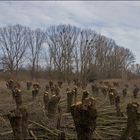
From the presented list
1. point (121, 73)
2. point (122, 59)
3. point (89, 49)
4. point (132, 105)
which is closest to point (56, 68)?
point (89, 49)

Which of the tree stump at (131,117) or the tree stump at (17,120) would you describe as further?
the tree stump at (131,117)

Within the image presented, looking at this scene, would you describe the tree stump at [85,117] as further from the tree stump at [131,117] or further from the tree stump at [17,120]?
the tree stump at [131,117]

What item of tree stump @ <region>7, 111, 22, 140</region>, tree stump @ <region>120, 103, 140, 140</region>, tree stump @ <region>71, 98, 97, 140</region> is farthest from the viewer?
tree stump @ <region>120, 103, 140, 140</region>

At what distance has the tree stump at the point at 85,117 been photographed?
5891 mm

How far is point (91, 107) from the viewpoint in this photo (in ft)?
19.5

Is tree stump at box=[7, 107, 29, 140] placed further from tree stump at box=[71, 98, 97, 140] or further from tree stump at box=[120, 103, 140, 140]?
tree stump at box=[120, 103, 140, 140]

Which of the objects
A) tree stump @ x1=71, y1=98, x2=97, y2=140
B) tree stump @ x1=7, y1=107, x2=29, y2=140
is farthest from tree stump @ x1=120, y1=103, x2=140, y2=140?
tree stump @ x1=7, y1=107, x2=29, y2=140

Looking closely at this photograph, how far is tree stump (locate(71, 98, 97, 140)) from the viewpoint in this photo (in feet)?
19.3

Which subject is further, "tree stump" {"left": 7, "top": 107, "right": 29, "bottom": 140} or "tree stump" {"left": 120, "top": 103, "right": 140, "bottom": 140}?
"tree stump" {"left": 120, "top": 103, "right": 140, "bottom": 140}

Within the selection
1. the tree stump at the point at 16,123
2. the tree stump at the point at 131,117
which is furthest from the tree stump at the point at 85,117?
the tree stump at the point at 131,117

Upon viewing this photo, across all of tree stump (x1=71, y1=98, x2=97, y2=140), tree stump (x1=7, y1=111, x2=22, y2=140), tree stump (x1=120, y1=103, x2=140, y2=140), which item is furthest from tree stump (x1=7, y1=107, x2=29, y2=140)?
tree stump (x1=120, y1=103, x2=140, y2=140)

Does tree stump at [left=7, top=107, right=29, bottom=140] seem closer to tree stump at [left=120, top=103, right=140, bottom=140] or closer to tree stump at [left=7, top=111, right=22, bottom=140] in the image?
tree stump at [left=7, top=111, right=22, bottom=140]

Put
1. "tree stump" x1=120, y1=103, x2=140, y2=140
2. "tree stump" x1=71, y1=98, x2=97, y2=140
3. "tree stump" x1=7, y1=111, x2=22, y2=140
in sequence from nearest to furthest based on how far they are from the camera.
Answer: "tree stump" x1=71, y1=98, x2=97, y2=140 < "tree stump" x1=7, y1=111, x2=22, y2=140 < "tree stump" x1=120, y1=103, x2=140, y2=140

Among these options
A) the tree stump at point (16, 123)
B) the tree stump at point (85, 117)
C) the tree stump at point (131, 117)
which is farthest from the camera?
the tree stump at point (131, 117)
